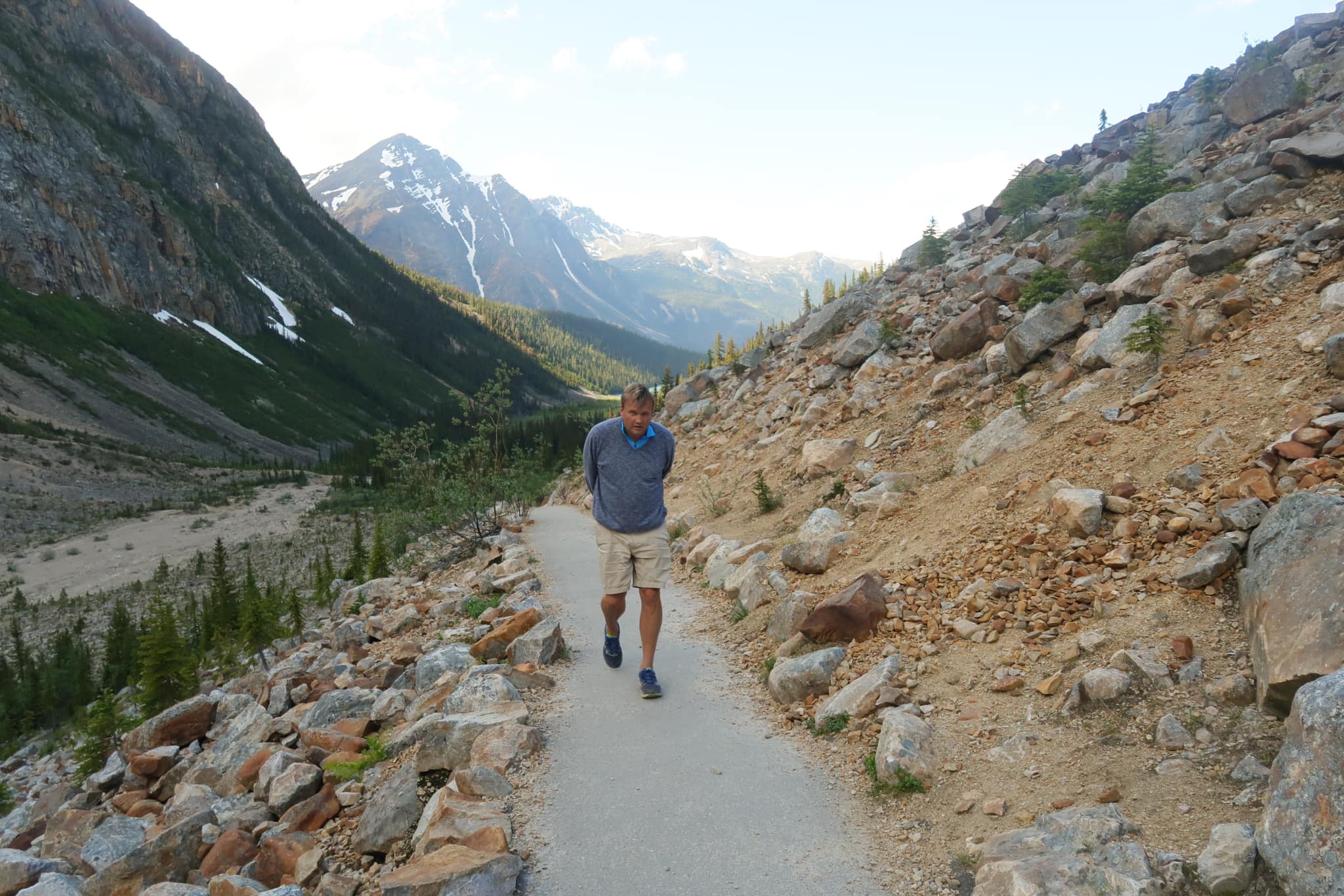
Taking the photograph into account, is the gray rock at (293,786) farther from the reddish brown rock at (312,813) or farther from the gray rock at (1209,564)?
the gray rock at (1209,564)

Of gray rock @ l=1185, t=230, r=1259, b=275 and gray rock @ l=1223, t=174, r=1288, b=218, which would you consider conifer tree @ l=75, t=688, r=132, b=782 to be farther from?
gray rock @ l=1223, t=174, r=1288, b=218

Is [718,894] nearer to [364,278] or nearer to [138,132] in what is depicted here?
[138,132]

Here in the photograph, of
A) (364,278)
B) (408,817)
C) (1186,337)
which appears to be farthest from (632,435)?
(364,278)

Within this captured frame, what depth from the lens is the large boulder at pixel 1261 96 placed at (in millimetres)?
18797

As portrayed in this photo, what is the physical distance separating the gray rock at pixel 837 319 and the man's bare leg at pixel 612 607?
17726 millimetres

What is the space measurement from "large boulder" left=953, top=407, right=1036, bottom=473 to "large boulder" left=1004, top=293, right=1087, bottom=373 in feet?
7.10

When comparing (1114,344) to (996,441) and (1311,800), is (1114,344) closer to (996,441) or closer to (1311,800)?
(996,441)

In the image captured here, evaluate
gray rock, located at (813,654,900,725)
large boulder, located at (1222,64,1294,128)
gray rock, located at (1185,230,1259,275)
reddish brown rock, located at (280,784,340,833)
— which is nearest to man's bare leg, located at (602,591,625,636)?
gray rock, located at (813,654,900,725)

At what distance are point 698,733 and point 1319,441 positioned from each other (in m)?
5.60

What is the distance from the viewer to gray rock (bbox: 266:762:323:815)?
5.66m

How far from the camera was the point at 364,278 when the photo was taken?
180000mm

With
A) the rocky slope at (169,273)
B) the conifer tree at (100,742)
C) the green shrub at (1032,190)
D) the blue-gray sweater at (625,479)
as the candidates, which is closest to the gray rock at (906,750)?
the blue-gray sweater at (625,479)

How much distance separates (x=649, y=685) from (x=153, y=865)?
165 inches

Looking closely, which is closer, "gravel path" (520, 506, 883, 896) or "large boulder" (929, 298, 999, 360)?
"gravel path" (520, 506, 883, 896)
